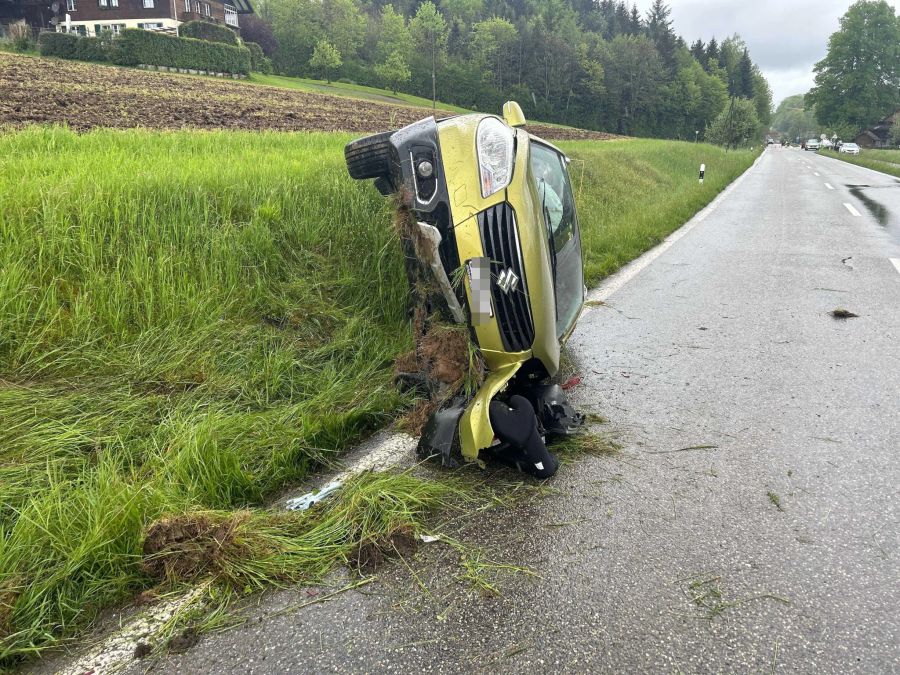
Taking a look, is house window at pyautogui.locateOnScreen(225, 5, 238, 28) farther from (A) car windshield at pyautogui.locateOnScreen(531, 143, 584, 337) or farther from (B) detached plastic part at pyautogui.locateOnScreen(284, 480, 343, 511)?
(B) detached plastic part at pyautogui.locateOnScreen(284, 480, 343, 511)

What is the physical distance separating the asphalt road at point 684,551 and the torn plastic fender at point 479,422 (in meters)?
0.30

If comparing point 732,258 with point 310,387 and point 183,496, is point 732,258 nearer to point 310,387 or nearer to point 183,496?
point 310,387

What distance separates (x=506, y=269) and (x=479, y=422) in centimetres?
76

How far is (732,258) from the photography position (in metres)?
8.20

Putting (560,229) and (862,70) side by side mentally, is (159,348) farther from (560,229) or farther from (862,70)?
(862,70)

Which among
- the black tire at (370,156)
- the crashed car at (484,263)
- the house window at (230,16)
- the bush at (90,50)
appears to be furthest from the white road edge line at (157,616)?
the house window at (230,16)

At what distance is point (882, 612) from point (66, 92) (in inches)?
767

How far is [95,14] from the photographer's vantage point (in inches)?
2048

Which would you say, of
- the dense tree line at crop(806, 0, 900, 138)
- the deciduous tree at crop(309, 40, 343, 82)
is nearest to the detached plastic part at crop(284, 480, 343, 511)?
the deciduous tree at crop(309, 40, 343, 82)

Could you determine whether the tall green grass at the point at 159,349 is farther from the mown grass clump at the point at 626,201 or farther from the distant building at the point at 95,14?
the distant building at the point at 95,14

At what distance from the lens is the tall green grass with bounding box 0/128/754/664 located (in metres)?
2.16

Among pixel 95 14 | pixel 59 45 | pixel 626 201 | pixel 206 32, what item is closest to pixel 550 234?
pixel 626 201

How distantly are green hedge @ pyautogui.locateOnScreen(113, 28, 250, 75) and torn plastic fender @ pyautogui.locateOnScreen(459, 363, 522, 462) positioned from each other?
42.8 meters

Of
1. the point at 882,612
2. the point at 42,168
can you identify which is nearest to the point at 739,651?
the point at 882,612
